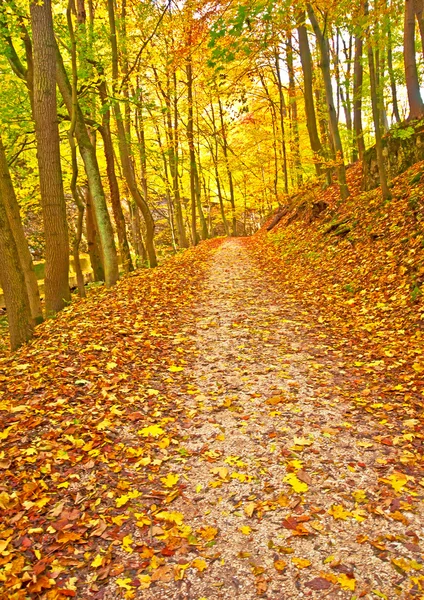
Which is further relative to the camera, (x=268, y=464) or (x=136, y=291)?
(x=136, y=291)

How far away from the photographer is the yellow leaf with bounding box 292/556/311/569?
106 inches

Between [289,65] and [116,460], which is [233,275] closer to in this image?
[116,460]

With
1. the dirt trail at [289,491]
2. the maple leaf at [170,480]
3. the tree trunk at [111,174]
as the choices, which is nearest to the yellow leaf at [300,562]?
the dirt trail at [289,491]

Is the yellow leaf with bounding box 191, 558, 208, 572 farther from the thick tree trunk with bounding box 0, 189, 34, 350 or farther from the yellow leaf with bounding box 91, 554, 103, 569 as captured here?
the thick tree trunk with bounding box 0, 189, 34, 350

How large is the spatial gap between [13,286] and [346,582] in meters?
6.64

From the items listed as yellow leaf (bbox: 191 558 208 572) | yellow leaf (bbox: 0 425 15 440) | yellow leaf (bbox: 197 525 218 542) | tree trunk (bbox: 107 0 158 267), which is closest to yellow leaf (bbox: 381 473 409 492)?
yellow leaf (bbox: 197 525 218 542)

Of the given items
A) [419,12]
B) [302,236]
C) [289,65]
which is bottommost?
[302,236]

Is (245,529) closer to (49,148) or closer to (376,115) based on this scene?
(49,148)

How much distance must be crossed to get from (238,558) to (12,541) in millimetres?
1624

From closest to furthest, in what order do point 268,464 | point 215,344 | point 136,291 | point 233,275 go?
point 268,464, point 215,344, point 136,291, point 233,275

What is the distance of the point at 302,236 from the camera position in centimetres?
1416

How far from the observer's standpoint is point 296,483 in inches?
136

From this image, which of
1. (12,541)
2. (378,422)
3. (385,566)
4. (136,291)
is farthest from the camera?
(136,291)

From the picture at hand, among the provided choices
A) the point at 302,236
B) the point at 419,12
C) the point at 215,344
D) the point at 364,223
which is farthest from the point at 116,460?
the point at 419,12
